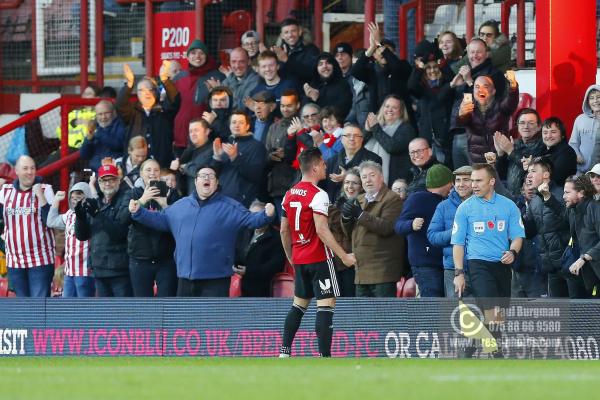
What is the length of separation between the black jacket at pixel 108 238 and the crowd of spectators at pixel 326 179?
0.6 inches

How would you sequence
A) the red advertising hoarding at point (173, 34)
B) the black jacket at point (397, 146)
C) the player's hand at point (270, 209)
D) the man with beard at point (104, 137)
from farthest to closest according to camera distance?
the red advertising hoarding at point (173, 34) → the man with beard at point (104, 137) → the black jacket at point (397, 146) → the player's hand at point (270, 209)

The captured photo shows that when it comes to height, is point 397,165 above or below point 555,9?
below

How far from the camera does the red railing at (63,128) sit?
753 inches

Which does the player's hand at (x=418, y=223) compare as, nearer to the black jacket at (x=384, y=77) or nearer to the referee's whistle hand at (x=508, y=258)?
the referee's whistle hand at (x=508, y=258)

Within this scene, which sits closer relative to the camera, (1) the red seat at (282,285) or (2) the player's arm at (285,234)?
(2) the player's arm at (285,234)

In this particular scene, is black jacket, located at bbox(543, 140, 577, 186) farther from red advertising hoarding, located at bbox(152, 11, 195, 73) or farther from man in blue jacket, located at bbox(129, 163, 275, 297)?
red advertising hoarding, located at bbox(152, 11, 195, 73)

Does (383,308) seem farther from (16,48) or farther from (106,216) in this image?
(16,48)

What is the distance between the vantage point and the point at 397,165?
15.8 metres

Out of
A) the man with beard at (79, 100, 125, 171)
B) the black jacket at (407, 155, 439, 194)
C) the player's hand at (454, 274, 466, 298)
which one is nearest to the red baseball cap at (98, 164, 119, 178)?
the man with beard at (79, 100, 125, 171)

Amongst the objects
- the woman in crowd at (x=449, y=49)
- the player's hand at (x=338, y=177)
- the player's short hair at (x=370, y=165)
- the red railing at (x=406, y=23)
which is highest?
the red railing at (x=406, y=23)

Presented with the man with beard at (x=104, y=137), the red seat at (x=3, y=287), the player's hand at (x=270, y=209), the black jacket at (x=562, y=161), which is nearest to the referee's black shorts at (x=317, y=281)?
the player's hand at (x=270, y=209)

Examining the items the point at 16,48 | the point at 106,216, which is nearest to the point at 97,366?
the point at 106,216


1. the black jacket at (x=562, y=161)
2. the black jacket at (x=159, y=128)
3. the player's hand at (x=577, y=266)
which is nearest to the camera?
the player's hand at (x=577, y=266)

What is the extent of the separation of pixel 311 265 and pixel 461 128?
3.41m
